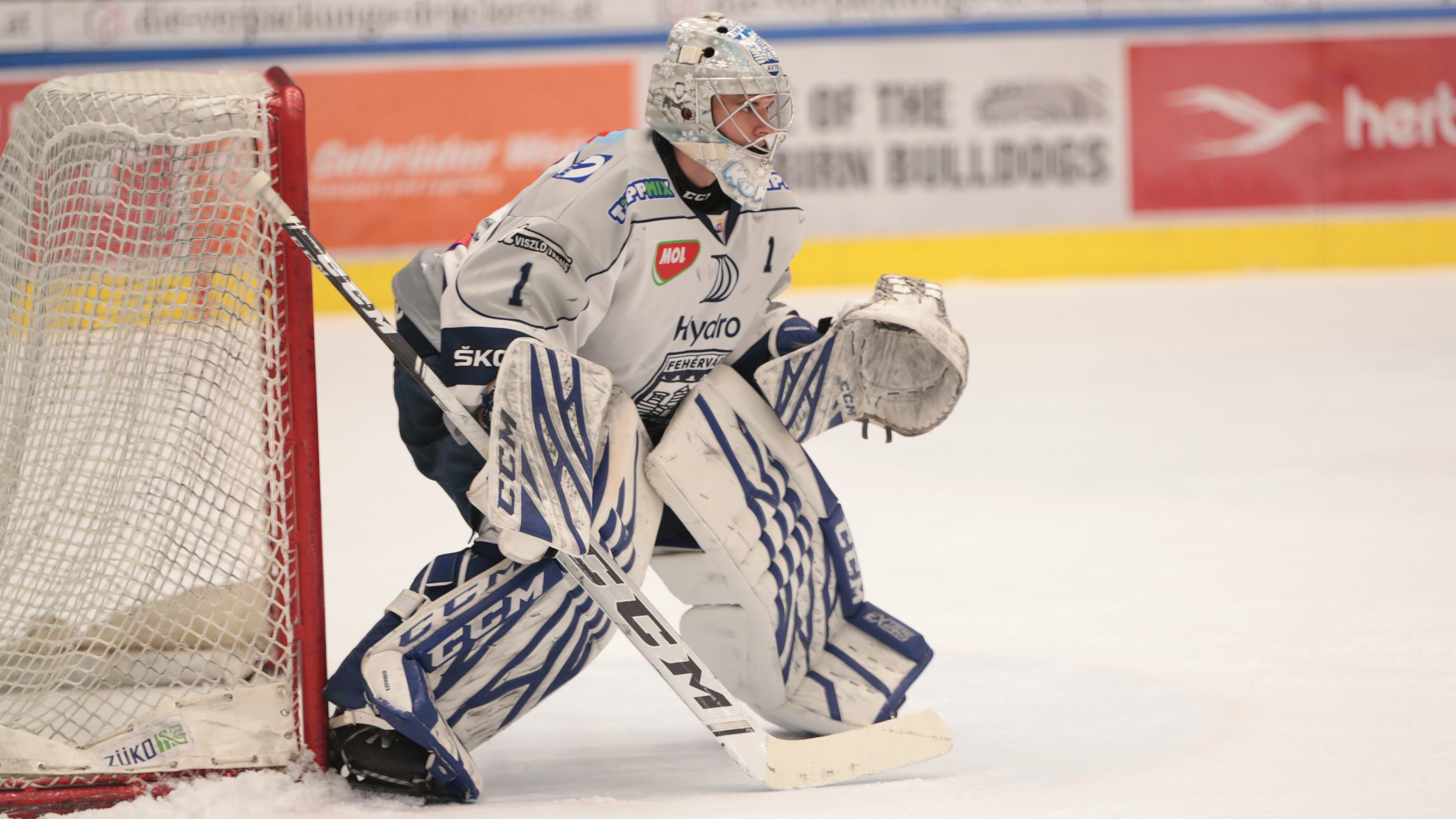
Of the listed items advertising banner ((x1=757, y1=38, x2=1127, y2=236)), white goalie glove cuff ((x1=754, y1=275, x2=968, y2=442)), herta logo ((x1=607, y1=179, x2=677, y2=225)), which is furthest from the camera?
advertising banner ((x1=757, y1=38, x2=1127, y2=236))

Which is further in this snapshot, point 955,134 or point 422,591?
point 955,134

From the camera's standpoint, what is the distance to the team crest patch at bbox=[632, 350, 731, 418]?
210 cm

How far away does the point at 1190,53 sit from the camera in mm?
6754

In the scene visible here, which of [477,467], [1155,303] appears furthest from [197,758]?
[1155,303]

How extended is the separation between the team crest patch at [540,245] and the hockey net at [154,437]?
27 centimetres

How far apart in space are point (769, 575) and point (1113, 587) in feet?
3.31

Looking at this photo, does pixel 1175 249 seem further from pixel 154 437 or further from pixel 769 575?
pixel 154 437

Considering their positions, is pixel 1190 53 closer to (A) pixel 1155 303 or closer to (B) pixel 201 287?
(A) pixel 1155 303

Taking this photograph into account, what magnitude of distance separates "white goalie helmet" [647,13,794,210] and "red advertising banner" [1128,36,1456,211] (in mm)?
5060

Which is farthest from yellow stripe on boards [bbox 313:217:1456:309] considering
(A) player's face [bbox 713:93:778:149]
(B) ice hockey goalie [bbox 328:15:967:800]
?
(A) player's face [bbox 713:93:778:149]

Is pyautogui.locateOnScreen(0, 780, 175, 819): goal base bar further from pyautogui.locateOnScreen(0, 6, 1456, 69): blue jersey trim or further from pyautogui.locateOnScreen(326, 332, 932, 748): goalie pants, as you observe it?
pyautogui.locateOnScreen(0, 6, 1456, 69): blue jersey trim

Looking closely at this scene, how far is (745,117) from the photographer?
2.01 meters

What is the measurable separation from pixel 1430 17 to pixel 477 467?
→ 6092 millimetres

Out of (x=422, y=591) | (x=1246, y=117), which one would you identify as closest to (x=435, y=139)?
(x=1246, y=117)
